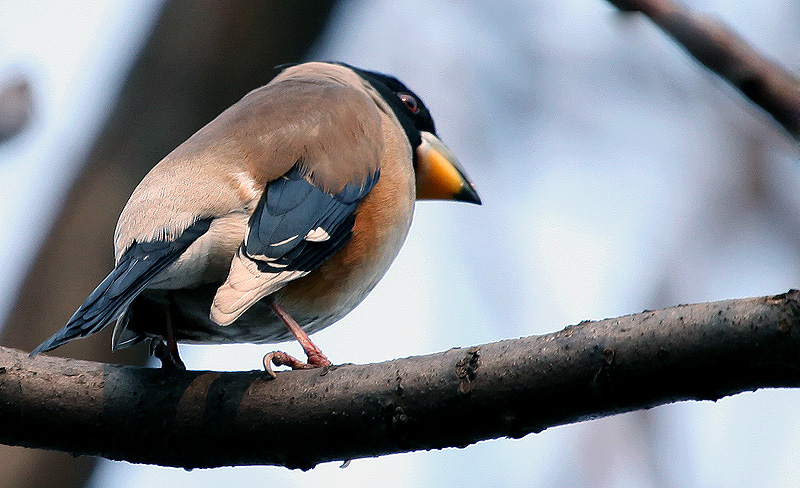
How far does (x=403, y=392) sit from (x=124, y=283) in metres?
1.00

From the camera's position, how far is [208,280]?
3432mm

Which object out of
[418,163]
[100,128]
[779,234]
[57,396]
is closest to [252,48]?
[100,128]

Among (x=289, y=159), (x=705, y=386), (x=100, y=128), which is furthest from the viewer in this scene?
(x=100, y=128)

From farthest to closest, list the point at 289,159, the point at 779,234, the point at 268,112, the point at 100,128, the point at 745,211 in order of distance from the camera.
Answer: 1. the point at 745,211
2. the point at 779,234
3. the point at 100,128
4. the point at 268,112
5. the point at 289,159

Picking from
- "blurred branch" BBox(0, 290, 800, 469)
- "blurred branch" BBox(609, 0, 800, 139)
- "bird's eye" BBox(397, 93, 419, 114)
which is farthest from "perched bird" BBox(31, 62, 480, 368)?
"blurred branch" BBox(609, 0, 800, 139)

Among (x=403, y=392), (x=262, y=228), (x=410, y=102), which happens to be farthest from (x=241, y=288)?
(x=410, y=102)

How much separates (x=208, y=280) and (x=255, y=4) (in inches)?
106

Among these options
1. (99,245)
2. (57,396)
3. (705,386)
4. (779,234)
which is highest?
(779,234)

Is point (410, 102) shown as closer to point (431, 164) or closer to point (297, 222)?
point (431, 164)

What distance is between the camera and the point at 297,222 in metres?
3.49

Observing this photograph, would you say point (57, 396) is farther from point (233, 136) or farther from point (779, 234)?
point (779, 234)

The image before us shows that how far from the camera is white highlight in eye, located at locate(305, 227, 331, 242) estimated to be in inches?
139

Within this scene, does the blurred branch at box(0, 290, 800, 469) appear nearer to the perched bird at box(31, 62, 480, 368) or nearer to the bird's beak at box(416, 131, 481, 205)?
the perched bird at box(31, 62, 480, 368)

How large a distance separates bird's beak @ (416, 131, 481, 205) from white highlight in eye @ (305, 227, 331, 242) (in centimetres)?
139
